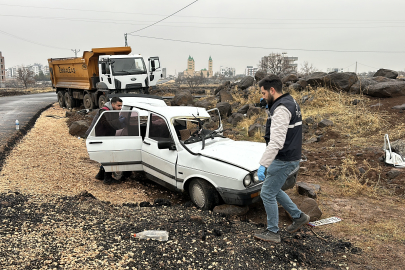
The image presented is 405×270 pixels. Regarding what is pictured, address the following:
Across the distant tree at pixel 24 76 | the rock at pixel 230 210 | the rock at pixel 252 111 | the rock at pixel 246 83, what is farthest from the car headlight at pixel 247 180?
the distant tree at pixel 24 76

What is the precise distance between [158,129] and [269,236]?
2.65m

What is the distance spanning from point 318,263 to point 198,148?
239 cm

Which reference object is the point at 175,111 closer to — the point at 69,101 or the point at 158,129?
the point at 158,129

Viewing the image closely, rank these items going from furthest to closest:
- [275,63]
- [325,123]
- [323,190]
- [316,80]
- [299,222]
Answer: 1. [275,63]
2. [316,80]
3. [325,123]
4. [323,190]
5. [299,222]

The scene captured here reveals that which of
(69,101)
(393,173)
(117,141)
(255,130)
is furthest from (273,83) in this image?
(69,101)

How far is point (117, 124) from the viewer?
566 centimetres

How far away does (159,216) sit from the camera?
14.5 ft

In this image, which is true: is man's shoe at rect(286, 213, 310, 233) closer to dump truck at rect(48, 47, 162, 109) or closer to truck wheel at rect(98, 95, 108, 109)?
dump truck at rect(48, 47, 162, 109)

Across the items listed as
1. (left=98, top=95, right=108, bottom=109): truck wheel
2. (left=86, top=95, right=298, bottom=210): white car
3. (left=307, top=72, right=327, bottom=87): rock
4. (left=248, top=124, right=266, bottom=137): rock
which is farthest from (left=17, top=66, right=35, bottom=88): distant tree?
(left=86, top=95, right=298, bottom=210): white car

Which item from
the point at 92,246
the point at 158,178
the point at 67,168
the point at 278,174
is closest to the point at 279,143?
the point at 278,174

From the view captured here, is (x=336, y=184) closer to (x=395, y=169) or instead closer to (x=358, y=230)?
(x=395, y=169)

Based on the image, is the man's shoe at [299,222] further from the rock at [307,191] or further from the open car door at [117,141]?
the open car door at [117,141]

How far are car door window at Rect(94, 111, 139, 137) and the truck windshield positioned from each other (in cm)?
955

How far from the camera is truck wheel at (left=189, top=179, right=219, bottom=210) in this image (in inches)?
181
